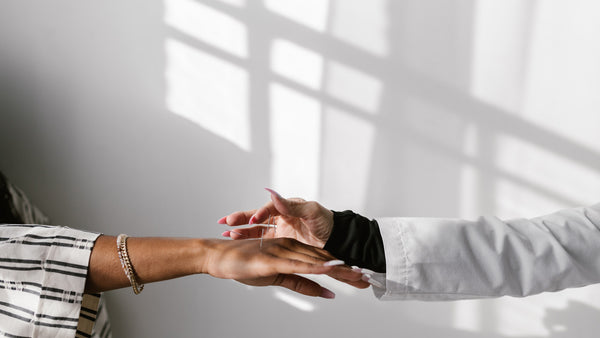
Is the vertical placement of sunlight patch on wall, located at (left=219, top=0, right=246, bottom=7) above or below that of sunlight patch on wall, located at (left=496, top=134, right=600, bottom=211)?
above

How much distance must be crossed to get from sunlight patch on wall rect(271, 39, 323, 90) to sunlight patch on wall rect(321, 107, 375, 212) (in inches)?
3.2

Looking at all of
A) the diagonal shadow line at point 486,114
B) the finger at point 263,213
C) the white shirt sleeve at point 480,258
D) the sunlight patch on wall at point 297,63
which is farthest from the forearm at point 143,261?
the diagonal shadow line at point 486,114

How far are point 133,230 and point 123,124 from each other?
0.30 metres

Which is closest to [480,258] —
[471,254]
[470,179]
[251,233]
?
[471,254]

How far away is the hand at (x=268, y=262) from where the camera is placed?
731mm

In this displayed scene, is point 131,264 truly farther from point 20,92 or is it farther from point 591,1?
point 591,1

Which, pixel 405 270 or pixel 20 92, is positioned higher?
pixel 20 92

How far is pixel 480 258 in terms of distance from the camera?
808 mm

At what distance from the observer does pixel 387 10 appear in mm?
994

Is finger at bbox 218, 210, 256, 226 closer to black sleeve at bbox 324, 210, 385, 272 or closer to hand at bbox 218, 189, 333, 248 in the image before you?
hand at bbox 218, 189, 333, 248

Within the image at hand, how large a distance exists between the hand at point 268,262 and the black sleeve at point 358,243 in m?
0.03

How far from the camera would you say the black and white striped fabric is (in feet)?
2.50

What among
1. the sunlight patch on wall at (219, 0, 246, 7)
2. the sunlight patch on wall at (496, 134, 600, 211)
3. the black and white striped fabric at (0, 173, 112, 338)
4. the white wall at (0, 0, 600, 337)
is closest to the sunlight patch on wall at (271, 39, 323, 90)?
the white wall at (0, 0, 600, 337)

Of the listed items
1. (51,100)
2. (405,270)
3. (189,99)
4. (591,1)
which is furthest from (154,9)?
(591,1)
